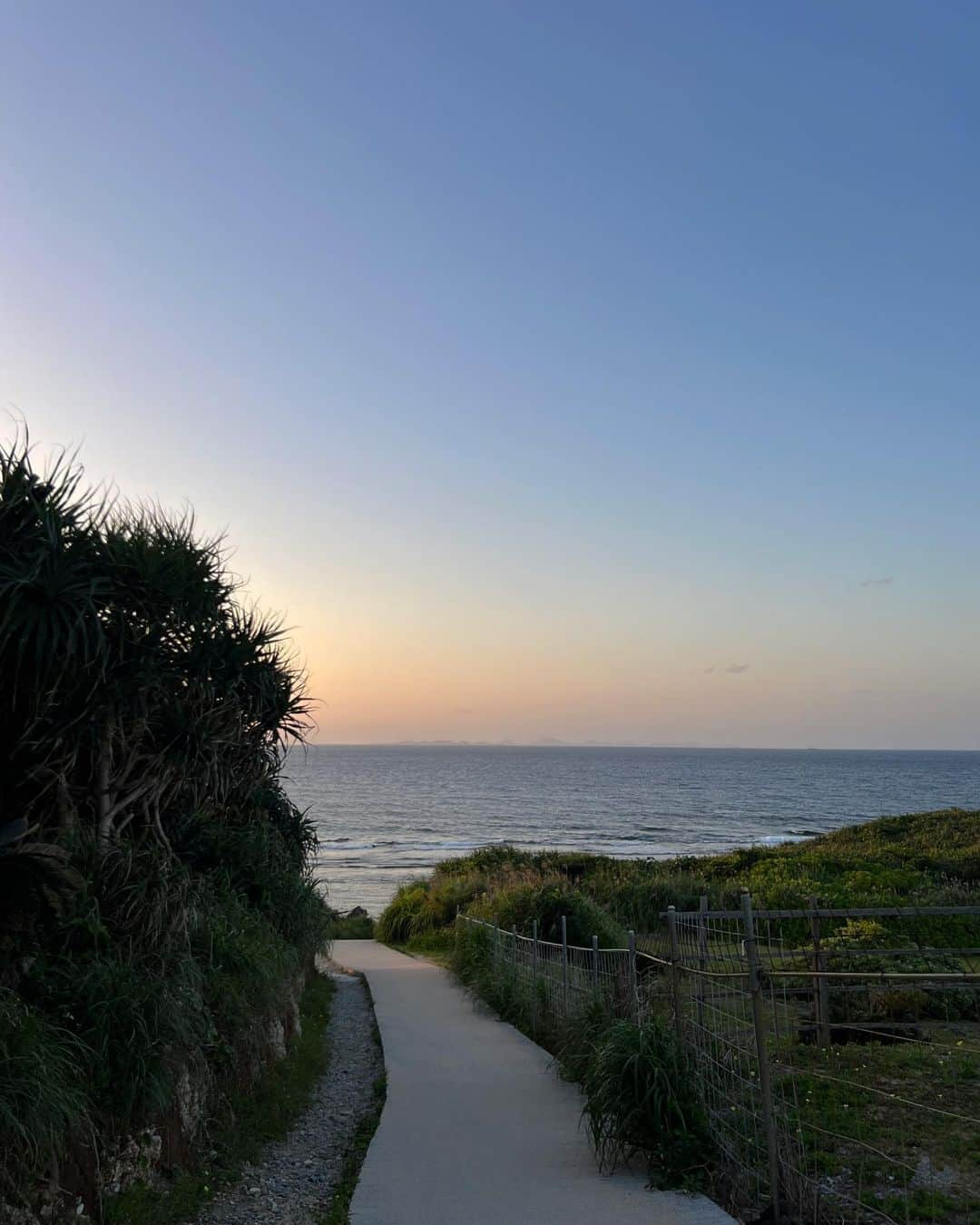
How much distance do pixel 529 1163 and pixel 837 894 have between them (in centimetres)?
1346

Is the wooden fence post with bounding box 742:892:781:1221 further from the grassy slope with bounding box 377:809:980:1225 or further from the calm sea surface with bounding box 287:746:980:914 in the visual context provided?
the calm sea surface with bounding box 287:746:980:914

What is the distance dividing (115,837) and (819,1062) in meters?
6.76

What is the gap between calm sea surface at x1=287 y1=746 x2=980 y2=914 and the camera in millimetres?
57219

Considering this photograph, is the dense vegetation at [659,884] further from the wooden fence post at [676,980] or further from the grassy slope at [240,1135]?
the wooden fence post at [676,980]

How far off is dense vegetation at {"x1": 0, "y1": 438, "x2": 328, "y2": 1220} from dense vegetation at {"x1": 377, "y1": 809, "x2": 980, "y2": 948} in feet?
20.3

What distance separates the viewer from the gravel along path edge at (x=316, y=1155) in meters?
6.48

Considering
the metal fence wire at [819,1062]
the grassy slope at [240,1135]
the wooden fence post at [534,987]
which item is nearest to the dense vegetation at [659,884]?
the metal fence wire at [819,1062]

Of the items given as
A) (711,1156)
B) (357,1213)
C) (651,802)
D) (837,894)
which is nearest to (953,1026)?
(711,1156)

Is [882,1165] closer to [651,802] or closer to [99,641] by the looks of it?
[99,641]

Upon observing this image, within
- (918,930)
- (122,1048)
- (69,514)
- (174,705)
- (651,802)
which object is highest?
(69,514)

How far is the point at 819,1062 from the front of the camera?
8.98 metres

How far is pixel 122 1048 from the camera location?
6262 mm

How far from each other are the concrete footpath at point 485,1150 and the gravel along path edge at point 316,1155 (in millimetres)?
338

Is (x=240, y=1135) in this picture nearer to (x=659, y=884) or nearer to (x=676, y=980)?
(x=676, y=980)
